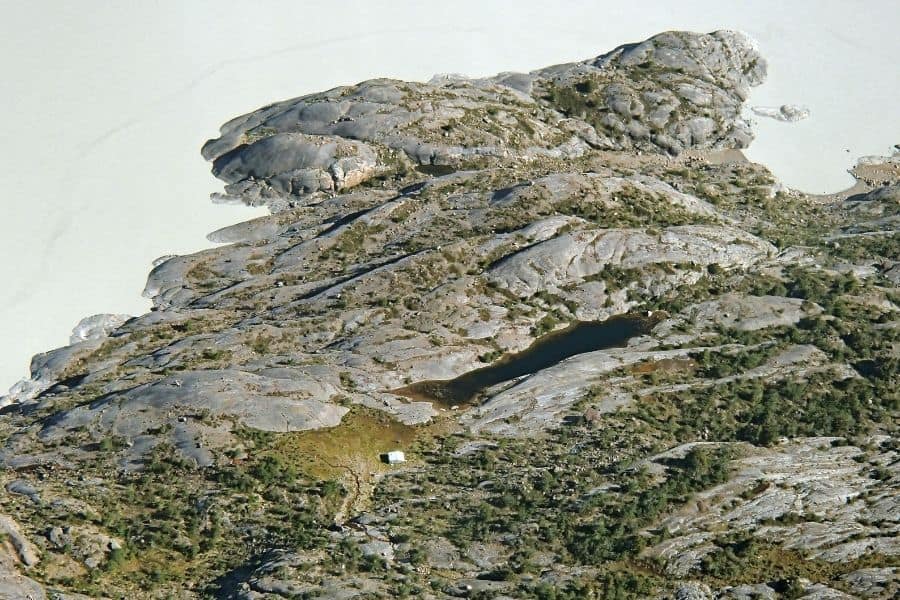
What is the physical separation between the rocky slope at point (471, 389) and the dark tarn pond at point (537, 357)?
8.0 inches

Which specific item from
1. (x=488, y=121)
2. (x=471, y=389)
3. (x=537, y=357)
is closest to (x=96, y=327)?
(x=471, y=389)

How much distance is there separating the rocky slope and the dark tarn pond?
20 centimetres

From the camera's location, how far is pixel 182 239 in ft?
205

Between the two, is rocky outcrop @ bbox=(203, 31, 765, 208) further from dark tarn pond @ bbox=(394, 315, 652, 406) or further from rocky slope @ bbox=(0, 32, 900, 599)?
dark tarn pond @ bbox=(394, 315, 652, 406)

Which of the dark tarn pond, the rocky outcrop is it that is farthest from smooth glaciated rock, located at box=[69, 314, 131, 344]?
the dark tarn pond

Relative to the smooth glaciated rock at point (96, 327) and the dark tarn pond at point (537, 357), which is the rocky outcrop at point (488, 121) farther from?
the dark tarn pond at point (537, 357)

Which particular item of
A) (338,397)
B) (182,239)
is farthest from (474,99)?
(338,397)

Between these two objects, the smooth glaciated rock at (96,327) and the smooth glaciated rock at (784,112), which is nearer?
the smooth glaciated rock at (96,327)

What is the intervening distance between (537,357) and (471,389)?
4.49m

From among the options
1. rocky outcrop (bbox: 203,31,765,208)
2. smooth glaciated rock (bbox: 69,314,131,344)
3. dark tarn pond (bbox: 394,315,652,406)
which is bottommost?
dark tarn pond (bbox: 394,315,652,406)

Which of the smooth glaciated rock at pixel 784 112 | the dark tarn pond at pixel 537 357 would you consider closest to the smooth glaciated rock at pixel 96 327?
the dark tarn pond at pixel 537 357

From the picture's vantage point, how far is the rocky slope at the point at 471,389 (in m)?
38.1

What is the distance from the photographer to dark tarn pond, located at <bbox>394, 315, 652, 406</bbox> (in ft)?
159

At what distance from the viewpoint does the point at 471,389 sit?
4900cm
